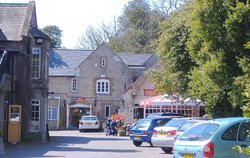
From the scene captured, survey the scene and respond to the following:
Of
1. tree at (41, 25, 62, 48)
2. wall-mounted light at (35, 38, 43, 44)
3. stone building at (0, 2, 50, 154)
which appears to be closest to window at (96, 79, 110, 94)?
stone building at (0, 2, 50, 154)

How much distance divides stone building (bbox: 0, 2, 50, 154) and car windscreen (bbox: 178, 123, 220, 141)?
54.4 ft

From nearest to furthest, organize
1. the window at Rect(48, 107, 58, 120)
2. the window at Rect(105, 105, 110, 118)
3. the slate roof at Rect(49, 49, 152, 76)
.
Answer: the window at Rect(48, 107, 58, 120)
the window at Rect(105, 105, 110, 118)
the slate roof at Rect(49, 49, 152, 76)

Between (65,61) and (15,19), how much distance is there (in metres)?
28.3

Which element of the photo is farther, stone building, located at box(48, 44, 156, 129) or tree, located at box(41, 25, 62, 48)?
tree, located at box(41, 25, 62, 48)

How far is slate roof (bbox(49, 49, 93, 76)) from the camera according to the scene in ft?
209

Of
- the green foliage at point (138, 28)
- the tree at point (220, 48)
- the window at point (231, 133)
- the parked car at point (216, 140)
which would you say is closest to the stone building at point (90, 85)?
the green foliage at point (138, 28)

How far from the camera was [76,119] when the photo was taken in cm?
6303

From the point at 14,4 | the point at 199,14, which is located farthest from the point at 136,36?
the point at 199,14

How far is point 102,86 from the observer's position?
209ft

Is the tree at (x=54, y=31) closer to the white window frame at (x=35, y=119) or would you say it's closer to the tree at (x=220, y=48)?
the white window frame at (x=35, y=119)

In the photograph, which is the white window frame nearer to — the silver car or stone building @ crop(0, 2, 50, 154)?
stone building @ crop(0, 2, 50, 154)

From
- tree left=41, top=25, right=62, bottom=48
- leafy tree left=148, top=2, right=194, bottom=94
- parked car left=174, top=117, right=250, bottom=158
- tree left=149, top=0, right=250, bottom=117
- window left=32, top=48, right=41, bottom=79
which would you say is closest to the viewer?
parked car left=174, top=117, right=250, bottom=158

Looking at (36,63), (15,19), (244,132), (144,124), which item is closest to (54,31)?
(36,63)

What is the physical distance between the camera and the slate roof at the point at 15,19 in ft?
116
